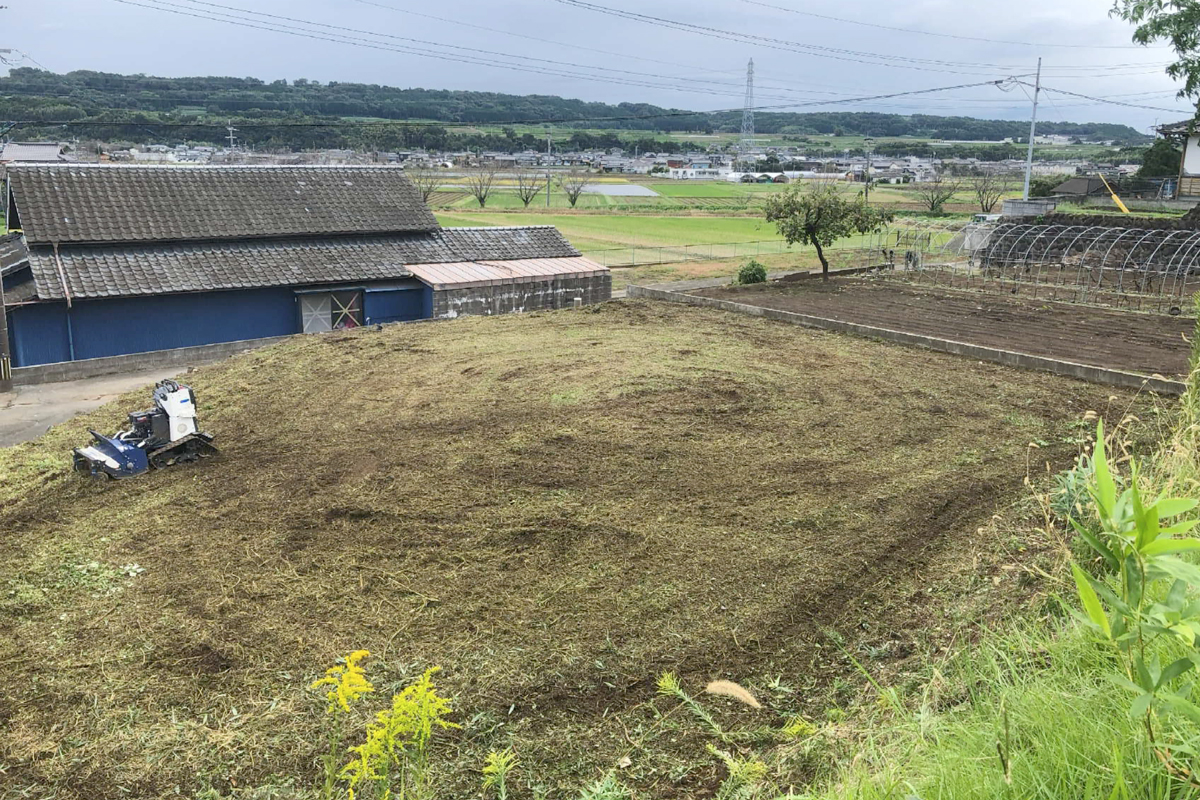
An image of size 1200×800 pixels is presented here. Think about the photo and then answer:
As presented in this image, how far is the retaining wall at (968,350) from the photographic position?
1561 cm

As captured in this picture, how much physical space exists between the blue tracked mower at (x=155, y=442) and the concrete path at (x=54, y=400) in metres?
3.67

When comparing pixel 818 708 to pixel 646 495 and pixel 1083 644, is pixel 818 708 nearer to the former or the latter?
pixel 1083 644

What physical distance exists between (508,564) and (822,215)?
23168 mm

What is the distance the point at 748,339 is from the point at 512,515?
11.2 m

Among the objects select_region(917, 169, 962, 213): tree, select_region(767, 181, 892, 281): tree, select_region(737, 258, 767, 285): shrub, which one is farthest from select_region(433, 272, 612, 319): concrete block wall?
select_region(917, 169, 962, 213): tree

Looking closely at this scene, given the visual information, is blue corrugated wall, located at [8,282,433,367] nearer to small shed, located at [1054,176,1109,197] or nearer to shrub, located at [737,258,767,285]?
shrub, located at [737,258,767,285]

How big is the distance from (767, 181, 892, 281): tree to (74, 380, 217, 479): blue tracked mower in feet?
71.8

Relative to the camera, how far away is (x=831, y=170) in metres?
137

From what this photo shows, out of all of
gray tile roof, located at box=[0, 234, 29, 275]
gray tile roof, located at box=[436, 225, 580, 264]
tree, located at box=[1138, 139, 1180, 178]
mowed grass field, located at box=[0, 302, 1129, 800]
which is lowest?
mowed grass field, located at box=[0, 302, 1129, 800]

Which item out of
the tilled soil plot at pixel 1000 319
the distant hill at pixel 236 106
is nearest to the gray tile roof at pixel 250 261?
the tilled soil plot at pixel 1000 319

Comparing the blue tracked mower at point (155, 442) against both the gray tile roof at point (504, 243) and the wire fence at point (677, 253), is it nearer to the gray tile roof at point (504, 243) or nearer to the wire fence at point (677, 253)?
the gray tile roof at point (504, 243)

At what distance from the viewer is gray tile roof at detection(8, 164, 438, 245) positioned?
20.6 meters

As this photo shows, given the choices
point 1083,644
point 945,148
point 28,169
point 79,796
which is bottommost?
point 79,796

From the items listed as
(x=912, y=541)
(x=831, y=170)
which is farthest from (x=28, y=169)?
(x=831, y=170)
